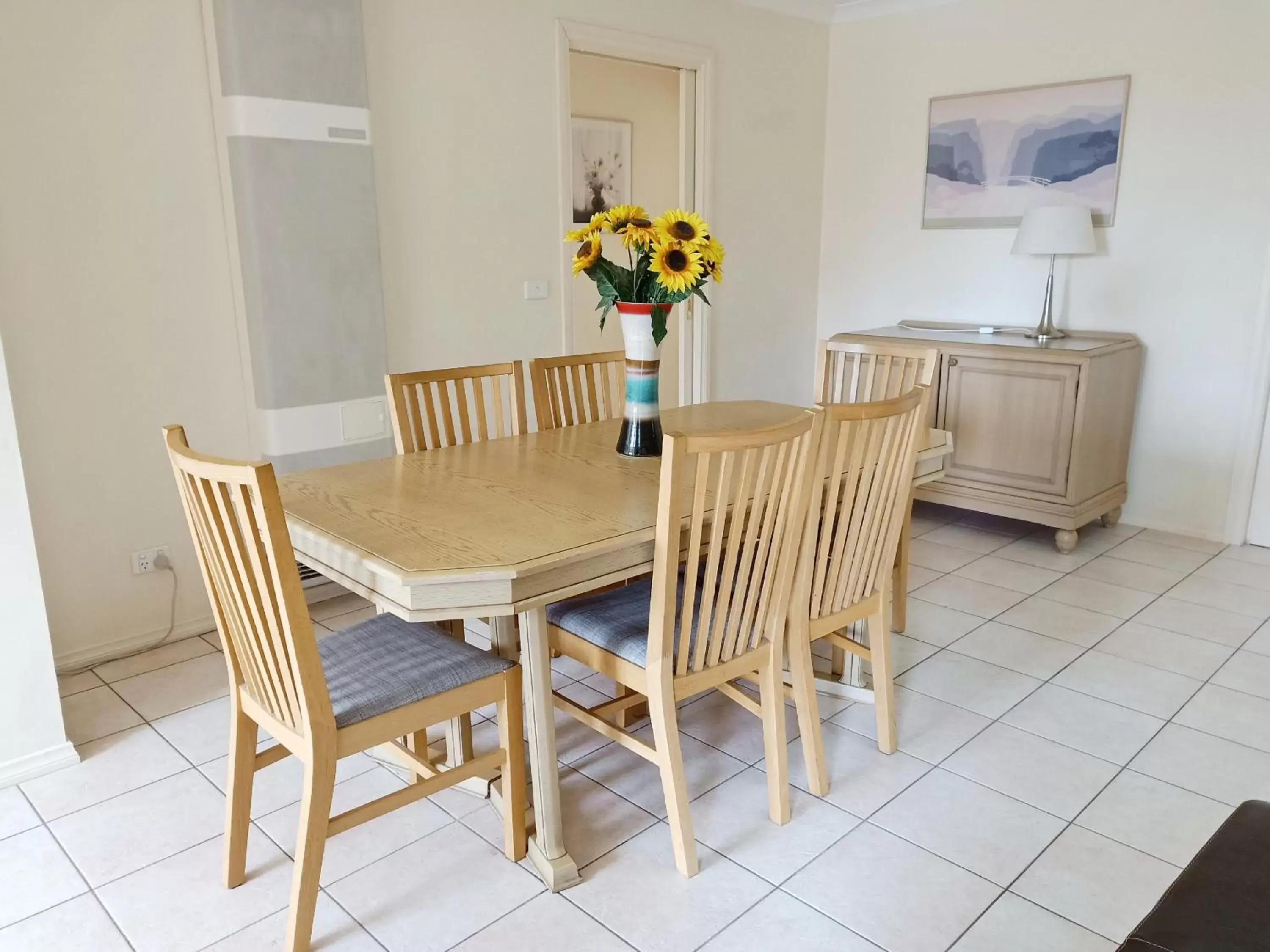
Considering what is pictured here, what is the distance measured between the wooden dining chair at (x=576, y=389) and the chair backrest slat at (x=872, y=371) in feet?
2.20

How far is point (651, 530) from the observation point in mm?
1832

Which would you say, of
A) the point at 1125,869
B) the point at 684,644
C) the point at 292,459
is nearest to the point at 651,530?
the point at 684,644

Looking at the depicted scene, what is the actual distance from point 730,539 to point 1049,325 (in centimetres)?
290

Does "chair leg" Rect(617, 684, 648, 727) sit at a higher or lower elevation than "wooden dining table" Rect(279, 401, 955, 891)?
lower

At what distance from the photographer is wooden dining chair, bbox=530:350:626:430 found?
2.85 meters

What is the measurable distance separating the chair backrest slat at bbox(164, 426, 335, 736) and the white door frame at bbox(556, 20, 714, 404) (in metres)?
2.38

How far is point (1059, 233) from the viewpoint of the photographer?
3885 millimetres

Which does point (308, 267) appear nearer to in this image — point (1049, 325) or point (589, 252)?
point (589, 252)

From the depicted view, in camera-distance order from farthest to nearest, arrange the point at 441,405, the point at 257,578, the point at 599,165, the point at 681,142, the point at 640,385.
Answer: the point at 599,165 → the point at 681,142 → the point at 441,405 → the point at 640,385 → the point at 257,578

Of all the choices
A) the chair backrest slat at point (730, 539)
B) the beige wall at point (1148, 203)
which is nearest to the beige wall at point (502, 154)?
the beige wall at point (1148, 203)

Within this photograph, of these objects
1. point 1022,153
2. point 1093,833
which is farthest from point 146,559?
point 1022,153

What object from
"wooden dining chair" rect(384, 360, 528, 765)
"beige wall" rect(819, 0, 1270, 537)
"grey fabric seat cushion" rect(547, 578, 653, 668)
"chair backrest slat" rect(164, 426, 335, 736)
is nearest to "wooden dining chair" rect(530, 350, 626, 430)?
"wooden dining chair" rect(384, 360, 528, 765)

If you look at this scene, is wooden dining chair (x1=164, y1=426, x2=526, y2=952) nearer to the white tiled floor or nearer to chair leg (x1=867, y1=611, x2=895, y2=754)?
the white tiled floor

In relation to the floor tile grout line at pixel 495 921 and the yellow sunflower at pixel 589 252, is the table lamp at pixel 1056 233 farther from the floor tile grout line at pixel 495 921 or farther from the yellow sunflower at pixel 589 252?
the floor tile grout line at pixel 495 921
